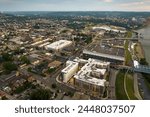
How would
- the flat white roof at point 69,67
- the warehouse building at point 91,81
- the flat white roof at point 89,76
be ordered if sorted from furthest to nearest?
the flat white roof at point 69,67 → the flat white roof at point 89,76 → the warehouse building at point 91,81

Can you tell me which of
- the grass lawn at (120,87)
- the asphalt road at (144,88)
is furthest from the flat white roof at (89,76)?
the asphalt road at (144,88)

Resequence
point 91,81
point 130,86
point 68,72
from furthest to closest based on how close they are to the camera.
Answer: point 68,72, point 130,86, point 91,81

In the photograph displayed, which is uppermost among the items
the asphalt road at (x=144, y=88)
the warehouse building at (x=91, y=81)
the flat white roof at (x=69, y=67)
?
the flat white roof at (x=69, y=67)

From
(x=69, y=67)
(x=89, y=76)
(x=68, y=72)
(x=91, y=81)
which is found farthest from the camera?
(x=69, y=67)

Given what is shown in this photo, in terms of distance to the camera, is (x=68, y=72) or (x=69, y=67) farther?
(x=69, y=67)

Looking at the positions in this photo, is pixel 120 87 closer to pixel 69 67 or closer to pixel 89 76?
pixel 89 76

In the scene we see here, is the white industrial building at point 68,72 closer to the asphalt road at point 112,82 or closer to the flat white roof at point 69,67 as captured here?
the flat white roof at point 69,67

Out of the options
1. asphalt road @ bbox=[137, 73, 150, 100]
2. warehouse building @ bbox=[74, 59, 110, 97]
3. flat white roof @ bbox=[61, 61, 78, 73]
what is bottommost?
asphalt road @ bbox=[137, 73, 150, 100]

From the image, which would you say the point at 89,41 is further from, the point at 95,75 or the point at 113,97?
the point at 113,97

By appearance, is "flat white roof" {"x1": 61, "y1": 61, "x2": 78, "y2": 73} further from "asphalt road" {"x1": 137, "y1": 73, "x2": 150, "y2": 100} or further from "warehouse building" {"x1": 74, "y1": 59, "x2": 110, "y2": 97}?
"asphalt road" {"x1": 137, "y1": 73, "x2": 150, "y2": 100}

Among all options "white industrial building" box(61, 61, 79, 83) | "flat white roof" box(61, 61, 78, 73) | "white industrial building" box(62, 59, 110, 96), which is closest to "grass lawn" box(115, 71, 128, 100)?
"white industrial building" box(62, 59, 110, 96)

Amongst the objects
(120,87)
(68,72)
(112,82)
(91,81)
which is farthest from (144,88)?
(68,72)

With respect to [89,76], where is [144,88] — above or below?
below
